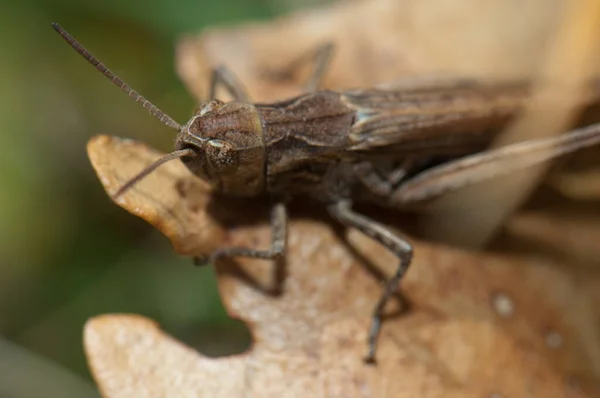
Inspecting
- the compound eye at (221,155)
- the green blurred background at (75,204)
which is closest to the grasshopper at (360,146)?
the compound eye at (221,155)

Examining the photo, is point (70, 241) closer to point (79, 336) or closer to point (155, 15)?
point (79, 336)

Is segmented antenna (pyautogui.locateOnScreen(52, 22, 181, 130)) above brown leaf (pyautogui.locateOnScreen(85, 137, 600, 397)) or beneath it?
above

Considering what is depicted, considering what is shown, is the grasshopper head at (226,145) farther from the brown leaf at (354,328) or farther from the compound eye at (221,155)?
the brown leaf at (354,328)

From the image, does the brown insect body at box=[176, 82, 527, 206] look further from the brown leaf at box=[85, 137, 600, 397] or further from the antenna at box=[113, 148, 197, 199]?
the brown leaf at box=[85, 137, 600, 397]


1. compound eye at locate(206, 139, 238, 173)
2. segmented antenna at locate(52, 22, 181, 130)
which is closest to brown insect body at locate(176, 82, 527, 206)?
compound eye at locate(206, 139, 238, 173)

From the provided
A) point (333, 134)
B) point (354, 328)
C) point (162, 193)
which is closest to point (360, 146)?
point (333, 134)

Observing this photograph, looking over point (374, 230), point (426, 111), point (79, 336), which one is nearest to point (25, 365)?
point (79, 336)
